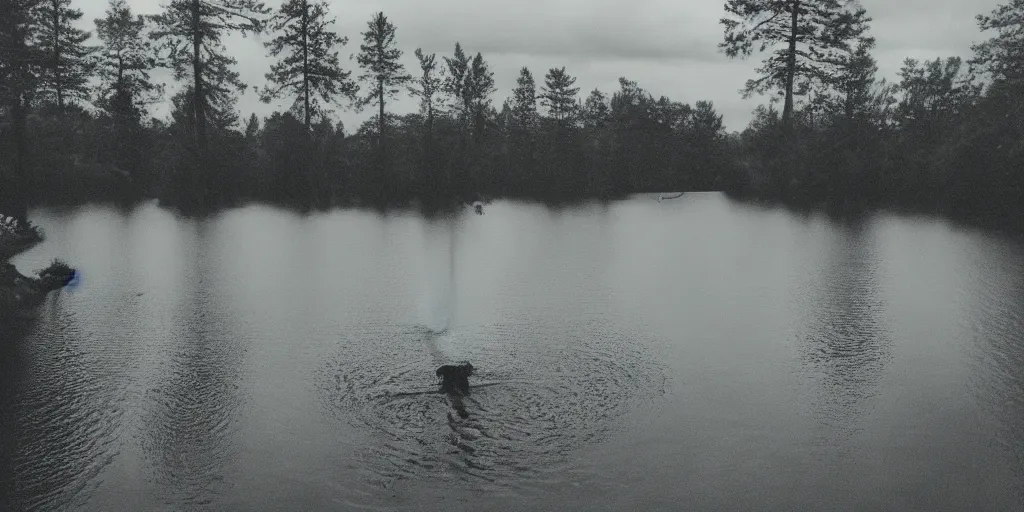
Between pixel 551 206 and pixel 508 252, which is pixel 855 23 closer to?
pixel 551 206

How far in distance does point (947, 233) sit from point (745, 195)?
88.9 ft

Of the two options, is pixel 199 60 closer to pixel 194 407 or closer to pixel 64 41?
pixel 64 41

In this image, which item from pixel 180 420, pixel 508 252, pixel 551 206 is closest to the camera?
pixel 180 420

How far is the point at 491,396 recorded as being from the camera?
10.6 m

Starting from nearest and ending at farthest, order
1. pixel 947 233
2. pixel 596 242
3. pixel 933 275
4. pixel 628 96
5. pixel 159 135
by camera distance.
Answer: pixel 933 275 → pixel 596 242 → pixel 947 233 → pixel 159 135 → pixel 628 96

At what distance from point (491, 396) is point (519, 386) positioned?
59 cm

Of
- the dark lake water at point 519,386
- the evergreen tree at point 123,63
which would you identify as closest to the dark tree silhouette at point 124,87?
the evergreen tree at point 123,63

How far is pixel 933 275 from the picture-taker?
2066 cm

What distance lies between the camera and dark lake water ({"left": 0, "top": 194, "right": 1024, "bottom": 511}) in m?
8.24

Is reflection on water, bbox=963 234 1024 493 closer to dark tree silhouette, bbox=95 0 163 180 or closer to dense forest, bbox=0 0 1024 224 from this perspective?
dense forest, bbox=0 0 1024 224

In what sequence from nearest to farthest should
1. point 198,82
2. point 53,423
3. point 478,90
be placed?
point 53,423 → point 198,82 → point 478,90

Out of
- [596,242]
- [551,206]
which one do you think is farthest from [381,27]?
[596,242]

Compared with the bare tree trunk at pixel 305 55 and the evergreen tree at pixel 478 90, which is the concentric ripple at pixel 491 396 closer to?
the bare tree trunk at pixel 305 55

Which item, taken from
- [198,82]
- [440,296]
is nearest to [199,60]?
[198,82]
